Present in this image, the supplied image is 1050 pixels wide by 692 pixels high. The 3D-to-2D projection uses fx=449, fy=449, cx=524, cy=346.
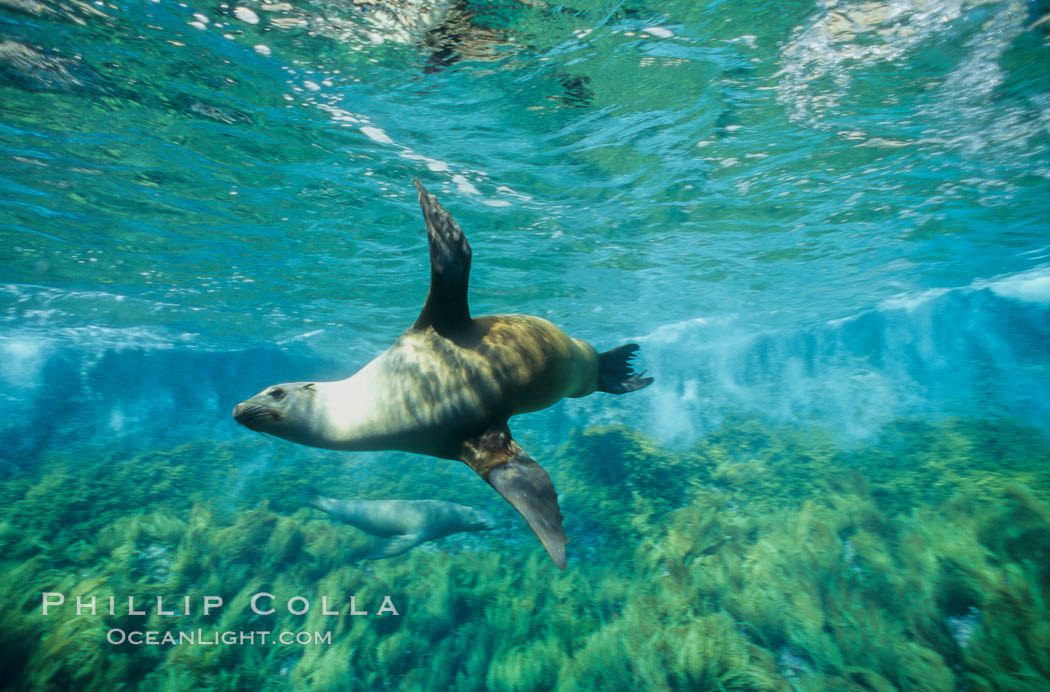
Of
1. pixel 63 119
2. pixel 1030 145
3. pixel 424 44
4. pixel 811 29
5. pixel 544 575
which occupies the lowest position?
pixel 544 575

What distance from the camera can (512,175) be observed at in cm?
882

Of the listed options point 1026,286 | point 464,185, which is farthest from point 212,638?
point 1026,286

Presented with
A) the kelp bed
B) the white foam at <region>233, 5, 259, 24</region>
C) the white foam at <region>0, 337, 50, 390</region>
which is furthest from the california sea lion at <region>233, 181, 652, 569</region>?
the white foam at <region>0, 337, 50, 390</region>

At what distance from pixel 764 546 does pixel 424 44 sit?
28.5 feet

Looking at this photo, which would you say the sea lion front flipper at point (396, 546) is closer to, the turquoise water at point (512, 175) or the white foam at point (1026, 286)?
the turquoise water at point (512, 175)

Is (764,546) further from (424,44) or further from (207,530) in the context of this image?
(207,530)

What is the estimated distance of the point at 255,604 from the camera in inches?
270

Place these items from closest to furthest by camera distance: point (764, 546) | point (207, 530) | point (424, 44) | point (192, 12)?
point (192, 12) < point (424, 44) < point (764, 546) < point (207, 530)

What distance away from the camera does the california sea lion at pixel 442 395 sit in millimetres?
2633

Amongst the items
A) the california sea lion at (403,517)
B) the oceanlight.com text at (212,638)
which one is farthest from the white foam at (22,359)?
the oceanlight.com text at (212,638)

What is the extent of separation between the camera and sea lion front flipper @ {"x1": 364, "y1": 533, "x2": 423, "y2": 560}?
7.71 m

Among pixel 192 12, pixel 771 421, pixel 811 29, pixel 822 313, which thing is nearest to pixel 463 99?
pixel 192 12

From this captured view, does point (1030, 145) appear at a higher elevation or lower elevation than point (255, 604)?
higher

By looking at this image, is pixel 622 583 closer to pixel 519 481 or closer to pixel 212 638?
pixel 519 481
